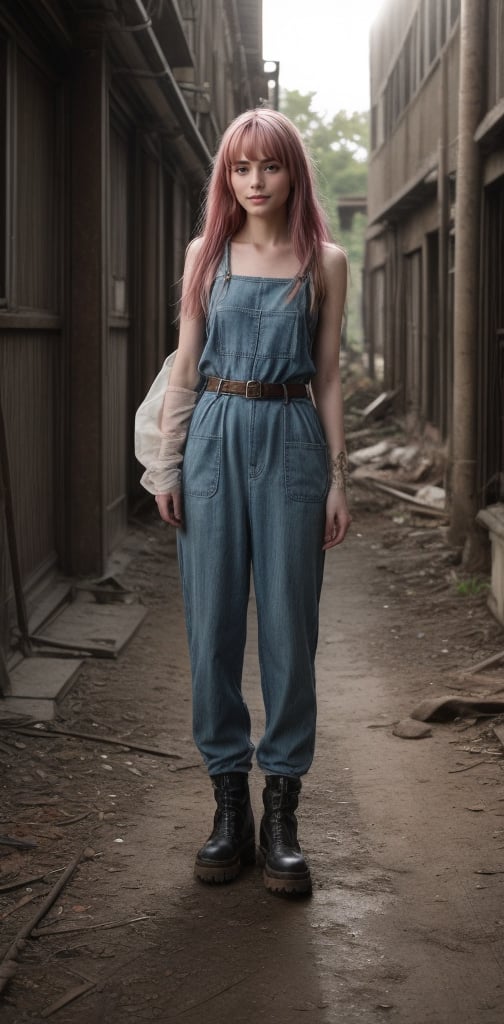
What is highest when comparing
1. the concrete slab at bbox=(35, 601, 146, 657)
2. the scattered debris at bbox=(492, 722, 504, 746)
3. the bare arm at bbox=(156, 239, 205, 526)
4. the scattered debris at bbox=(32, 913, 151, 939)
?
the bare arm at bbox=(156, 239, 205, 526)

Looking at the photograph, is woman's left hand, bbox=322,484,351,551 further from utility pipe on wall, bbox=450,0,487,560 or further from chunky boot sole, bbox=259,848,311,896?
utility pipe on wall, bbox=450,0,487,560

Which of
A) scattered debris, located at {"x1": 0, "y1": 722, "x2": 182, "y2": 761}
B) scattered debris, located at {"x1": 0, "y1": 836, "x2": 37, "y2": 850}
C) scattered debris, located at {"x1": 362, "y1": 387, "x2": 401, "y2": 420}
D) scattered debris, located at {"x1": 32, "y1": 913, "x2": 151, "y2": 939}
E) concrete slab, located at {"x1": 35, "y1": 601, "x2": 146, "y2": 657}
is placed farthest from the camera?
scattered debris, located at {"x1": 362, "y1": 387, "x2": 401, "y2": 420}

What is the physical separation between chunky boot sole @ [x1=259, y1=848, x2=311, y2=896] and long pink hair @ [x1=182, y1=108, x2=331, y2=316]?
5.24ft

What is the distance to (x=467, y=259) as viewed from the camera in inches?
340

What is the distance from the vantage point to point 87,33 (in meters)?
7.53

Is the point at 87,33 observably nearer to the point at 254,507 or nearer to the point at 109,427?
the point at 109,427

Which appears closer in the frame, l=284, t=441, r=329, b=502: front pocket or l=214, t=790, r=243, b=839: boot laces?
l=284, t=441, r=329, b=502: front pocket

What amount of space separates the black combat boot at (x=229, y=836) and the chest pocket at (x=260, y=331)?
1221 millimetres

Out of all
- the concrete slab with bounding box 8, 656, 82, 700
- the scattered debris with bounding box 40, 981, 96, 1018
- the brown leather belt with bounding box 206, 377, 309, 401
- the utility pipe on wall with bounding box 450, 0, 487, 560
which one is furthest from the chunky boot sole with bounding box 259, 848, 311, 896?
the utility pipe on wall with bounding box 450, 0, 487, 560

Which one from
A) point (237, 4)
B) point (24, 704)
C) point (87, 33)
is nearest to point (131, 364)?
point (87, 33)

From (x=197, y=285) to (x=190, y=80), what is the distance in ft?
32.4

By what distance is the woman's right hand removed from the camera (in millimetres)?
3639

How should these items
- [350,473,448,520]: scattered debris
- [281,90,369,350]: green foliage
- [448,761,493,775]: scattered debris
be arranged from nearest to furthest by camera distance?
[448,761,493,775]: scattered debris
[350,473,448,520]: scattered debris
[281,90,369,350]: green foliage

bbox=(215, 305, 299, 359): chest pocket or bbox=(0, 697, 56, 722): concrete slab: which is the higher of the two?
bbox=(215, 305, 299, 359): chest pocket
